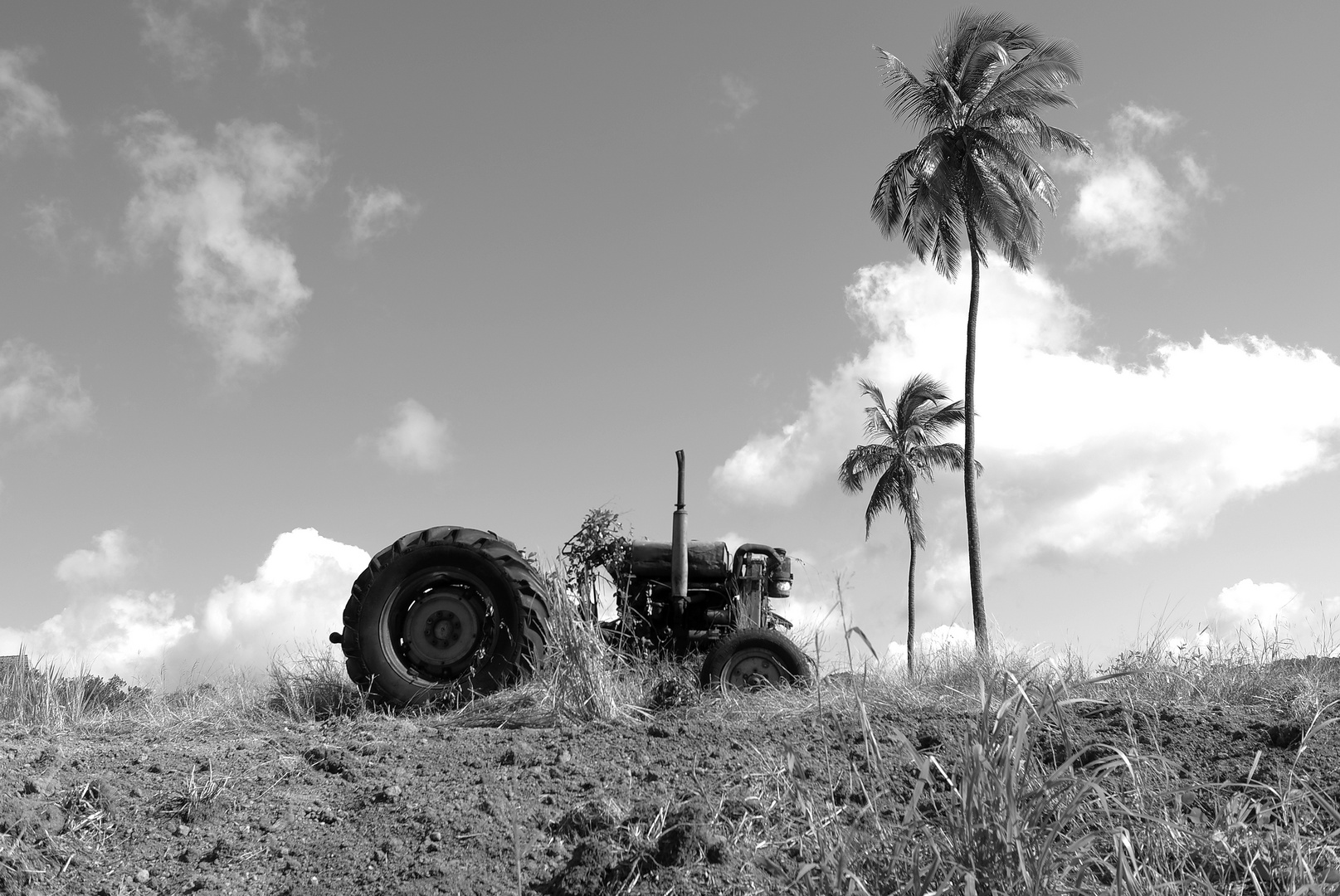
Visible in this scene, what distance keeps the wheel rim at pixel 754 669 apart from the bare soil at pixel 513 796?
1887 millimetres

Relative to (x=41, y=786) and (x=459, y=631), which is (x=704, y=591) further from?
(x=41, y=786)

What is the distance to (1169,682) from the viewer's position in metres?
6.66

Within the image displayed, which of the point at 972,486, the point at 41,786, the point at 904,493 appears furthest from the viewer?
the point at 904,493

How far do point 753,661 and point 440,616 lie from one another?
97.7 inches

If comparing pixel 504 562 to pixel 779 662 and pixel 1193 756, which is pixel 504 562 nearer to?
pixel 779 662

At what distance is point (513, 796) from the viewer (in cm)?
427

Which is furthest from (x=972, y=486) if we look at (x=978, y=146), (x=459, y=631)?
(x=459, y=631)

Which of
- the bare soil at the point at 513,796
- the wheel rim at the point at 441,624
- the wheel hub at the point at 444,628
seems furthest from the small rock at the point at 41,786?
the wheel hub at the point at 444,628

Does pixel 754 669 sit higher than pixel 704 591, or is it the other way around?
pixel 704 591

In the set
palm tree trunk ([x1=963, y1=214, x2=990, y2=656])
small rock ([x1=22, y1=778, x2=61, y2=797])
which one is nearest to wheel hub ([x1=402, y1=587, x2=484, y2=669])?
small rock ([x1=22, y1=778, x2=61, y2=797])

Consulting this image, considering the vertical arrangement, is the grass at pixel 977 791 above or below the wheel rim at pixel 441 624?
below

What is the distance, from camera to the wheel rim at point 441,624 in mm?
7488

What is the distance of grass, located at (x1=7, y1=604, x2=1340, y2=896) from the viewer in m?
2.61

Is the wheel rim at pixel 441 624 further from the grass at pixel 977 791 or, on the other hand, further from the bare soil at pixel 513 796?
the bare soil at pixel 513 796
